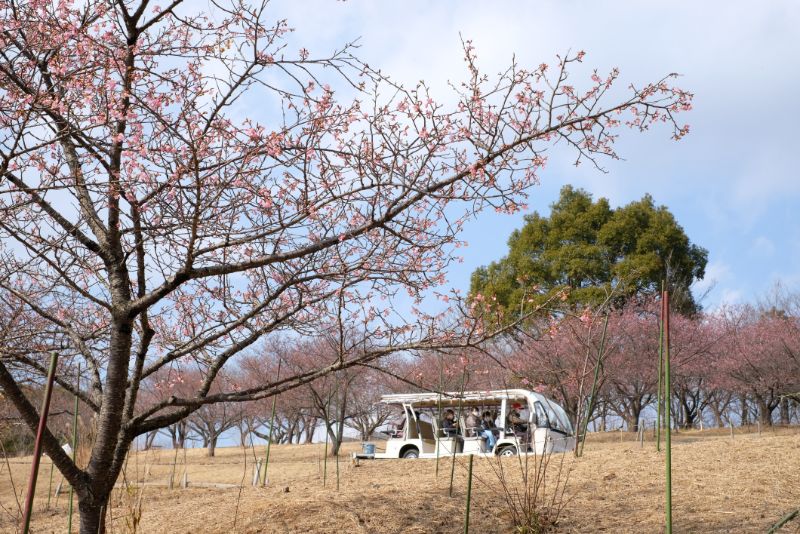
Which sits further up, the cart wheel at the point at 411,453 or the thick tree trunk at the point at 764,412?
the thick tree trunk at the point at 764,412

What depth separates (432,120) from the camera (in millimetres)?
4742

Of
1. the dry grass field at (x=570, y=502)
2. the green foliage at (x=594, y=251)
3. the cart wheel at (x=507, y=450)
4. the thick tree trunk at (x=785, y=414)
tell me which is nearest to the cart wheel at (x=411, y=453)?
the cart wheel at (x=507, y=450)

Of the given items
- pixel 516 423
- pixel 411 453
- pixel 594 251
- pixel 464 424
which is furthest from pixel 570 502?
pixel 594 251

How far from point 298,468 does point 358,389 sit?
10.8m

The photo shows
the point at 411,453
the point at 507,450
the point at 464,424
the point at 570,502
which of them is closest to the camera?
the point at 570,502

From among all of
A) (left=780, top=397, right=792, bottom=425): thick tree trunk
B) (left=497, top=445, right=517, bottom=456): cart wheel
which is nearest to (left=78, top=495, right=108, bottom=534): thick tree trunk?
(left=497, top=445, right=517, bottom=456): cart wheel

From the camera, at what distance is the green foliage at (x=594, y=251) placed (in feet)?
90.3

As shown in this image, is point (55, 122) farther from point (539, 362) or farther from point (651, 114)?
point (539, 362)

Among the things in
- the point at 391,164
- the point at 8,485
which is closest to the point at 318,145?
the point at 391,164

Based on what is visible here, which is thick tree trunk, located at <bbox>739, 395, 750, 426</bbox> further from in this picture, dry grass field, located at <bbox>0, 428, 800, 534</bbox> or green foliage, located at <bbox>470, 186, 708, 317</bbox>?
dry grass field, located at <bbox>0, 428, 800, 534</bbox>

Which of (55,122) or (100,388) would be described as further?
(100,388)

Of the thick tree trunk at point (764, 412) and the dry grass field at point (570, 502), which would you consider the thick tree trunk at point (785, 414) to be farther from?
the dry grass field at point (570, 502)

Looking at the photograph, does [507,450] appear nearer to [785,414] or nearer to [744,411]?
[785,414]

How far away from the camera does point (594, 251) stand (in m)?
27.8
